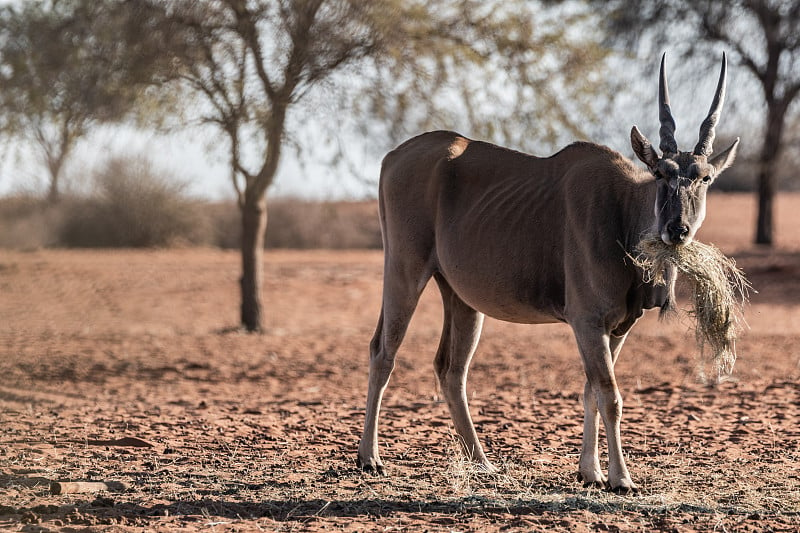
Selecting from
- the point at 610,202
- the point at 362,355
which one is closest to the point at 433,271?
the point at 610,202

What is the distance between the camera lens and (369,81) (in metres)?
13.9

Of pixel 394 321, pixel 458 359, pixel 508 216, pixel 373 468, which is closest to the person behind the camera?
pixel 508 216

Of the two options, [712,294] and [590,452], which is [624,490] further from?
[712,294]

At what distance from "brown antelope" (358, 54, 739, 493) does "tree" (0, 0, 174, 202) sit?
7490 millimetres

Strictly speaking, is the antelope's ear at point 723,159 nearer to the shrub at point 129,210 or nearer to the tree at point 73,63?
the tree at point 73,63

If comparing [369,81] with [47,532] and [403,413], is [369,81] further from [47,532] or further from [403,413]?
[47,532]

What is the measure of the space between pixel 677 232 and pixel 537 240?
1087mm

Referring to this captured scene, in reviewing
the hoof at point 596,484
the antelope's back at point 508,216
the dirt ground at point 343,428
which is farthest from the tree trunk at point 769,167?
the hoof at point 596,484

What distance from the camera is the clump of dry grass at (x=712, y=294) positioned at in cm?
567

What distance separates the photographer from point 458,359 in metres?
6.96

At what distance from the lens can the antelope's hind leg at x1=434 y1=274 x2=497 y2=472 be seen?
685 cm

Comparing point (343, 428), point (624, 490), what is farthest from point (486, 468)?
point (343, 428)

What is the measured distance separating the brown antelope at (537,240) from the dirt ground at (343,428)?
539 millimetres

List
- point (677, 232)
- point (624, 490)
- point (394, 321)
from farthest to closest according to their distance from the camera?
point (394, 321) → point (624, 490) → point (677, 232)
